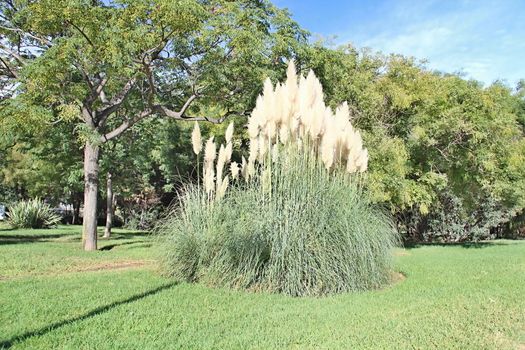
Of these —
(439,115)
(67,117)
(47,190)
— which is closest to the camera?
(67,117)

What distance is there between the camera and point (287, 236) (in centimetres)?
647

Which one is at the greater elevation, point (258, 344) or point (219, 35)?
point (219, 35)

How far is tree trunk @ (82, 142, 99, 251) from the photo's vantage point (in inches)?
501

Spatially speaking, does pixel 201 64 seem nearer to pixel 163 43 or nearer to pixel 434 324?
pixel 163 43

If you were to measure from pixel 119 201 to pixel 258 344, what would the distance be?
1113 inches

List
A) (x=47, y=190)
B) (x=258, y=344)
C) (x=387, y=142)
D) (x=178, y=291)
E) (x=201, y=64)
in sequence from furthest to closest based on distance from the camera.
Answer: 1. (x=47, y=190)
2. (x=387, y=142)
3. (x=201, y=64)
4. (x=178, y=291)
5. (x=258, y=344)

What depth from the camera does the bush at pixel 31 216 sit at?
22078 millimetres

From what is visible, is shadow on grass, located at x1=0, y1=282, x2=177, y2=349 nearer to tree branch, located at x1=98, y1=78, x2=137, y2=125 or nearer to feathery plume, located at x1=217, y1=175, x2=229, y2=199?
feathery plume, located at x1=217, y1=175, x2=229, y2=199

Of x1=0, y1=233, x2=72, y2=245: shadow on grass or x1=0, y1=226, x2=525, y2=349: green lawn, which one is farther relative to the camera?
x1=0, y1=233, x2=72, y2=245: shadow on grass

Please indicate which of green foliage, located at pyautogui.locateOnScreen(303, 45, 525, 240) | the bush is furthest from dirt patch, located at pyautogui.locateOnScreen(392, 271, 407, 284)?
the bush

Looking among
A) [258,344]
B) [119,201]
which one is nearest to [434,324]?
[258,344]

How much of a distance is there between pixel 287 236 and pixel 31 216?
19213 millimetres

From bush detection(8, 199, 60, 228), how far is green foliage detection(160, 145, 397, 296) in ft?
56.5

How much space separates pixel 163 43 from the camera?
36.7 feet
